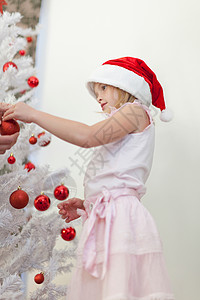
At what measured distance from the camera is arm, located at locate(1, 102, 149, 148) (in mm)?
938

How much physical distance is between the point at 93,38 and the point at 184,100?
0.55 meters

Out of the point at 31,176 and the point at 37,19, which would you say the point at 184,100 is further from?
the point at 37,19

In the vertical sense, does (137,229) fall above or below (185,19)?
below

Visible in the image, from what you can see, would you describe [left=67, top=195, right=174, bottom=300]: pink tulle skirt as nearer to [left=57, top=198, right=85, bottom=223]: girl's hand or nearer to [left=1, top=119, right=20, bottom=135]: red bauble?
[left=57, top=198, right=85, bottom=223]: girl's hand

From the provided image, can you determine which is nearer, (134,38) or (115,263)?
(115,263)

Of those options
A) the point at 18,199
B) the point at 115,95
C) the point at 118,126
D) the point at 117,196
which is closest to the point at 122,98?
the point at 115,95

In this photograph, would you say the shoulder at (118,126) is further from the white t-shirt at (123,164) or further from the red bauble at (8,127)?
the red bauble at (8,127)

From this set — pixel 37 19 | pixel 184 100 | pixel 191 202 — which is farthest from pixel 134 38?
pixel 191 202

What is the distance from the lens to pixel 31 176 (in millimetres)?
1269

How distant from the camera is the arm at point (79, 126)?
938mm

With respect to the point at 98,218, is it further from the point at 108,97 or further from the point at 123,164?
the point at 108,97

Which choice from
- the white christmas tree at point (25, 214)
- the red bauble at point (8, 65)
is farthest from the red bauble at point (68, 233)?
the red bauble at point (8, 65)

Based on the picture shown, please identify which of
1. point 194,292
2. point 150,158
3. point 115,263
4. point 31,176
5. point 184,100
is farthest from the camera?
point 184,100

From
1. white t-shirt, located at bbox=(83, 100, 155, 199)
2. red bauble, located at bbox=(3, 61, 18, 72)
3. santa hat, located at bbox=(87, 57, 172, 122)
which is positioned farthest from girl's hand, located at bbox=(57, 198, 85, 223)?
red bauble, located at bbox=(3, 61, 18, 72)
